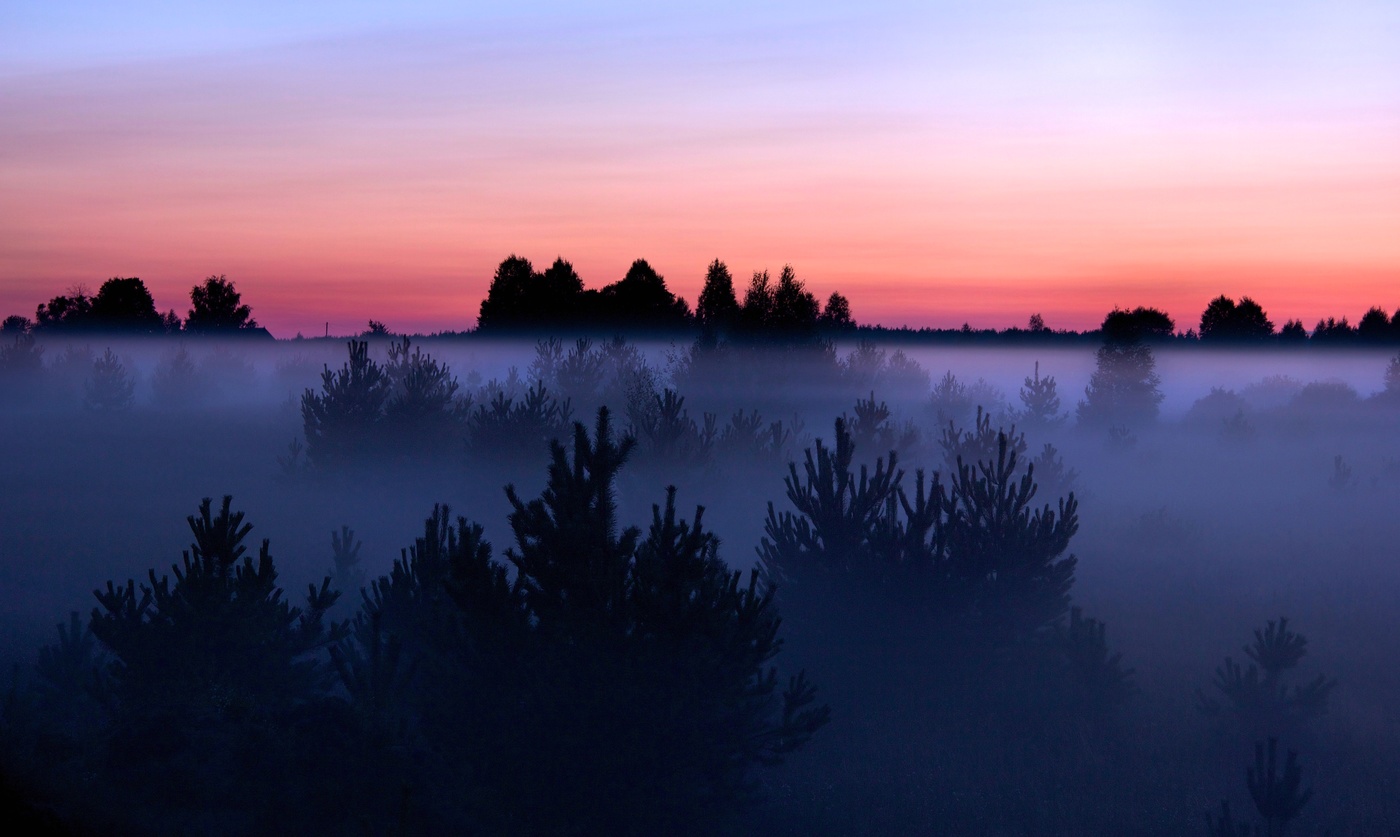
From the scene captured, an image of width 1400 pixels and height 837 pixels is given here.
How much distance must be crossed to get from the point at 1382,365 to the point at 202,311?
102m

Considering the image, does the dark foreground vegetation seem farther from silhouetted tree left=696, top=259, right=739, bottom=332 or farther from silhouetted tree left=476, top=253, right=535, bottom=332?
silhouetted tree left=476, top=253, right=535, bottom=332

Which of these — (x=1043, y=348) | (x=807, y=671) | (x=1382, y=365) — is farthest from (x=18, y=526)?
(x=1043, y=348)

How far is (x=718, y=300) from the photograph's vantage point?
190 ft

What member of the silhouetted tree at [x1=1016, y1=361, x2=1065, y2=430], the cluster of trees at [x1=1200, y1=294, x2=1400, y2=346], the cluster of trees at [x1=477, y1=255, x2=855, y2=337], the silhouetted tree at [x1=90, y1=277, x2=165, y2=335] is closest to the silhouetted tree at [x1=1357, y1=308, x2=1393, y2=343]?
the cluster of trees at [x1=1200, y1=294, x2=1400, y2=346]

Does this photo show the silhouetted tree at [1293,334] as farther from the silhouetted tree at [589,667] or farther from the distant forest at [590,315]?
the silhouetted tree at [589,667]

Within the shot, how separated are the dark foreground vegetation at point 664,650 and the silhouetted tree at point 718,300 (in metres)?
21.9

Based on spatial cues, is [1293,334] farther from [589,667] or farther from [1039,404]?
[589,667]

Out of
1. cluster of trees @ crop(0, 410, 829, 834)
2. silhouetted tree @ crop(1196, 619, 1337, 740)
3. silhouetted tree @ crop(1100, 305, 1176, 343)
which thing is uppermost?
silhouetted tree @ crop(1100, 305, 1176, 343)

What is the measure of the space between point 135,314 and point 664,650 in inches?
3750

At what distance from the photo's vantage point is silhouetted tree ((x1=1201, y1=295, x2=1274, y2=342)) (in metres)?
102

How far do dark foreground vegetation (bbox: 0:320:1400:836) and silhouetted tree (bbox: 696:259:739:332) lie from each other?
→ 21.9 metres

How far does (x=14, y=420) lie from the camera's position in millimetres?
43750

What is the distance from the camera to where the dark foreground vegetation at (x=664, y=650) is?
8.94m

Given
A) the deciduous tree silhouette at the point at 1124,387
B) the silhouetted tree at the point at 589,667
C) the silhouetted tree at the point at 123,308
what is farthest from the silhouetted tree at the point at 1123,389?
the silhouetted tree at the point at 123,308
